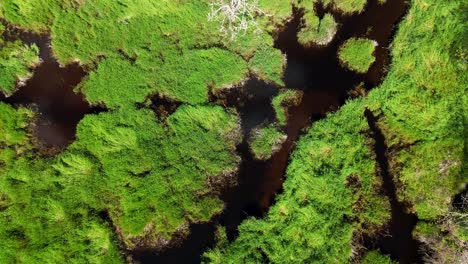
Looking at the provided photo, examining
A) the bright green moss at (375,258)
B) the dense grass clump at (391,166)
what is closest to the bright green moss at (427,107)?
the dense grass clump at (391,166)

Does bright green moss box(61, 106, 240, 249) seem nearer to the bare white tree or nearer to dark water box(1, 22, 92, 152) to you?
dark water box(1, 22, 92, 152)

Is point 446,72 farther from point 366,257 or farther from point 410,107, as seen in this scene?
point 366,257

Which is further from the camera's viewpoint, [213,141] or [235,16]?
A: [235,16]

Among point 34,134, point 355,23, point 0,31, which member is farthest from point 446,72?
point 0,31

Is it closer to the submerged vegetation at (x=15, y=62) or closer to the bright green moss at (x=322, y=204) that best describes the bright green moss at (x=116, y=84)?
the submerged vegetation at (x=15, y=62)

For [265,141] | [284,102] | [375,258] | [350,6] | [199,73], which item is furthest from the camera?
[350,6]

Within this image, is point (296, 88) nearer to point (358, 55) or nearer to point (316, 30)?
point (316, 30)

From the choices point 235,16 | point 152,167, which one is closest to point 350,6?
point 235,16
